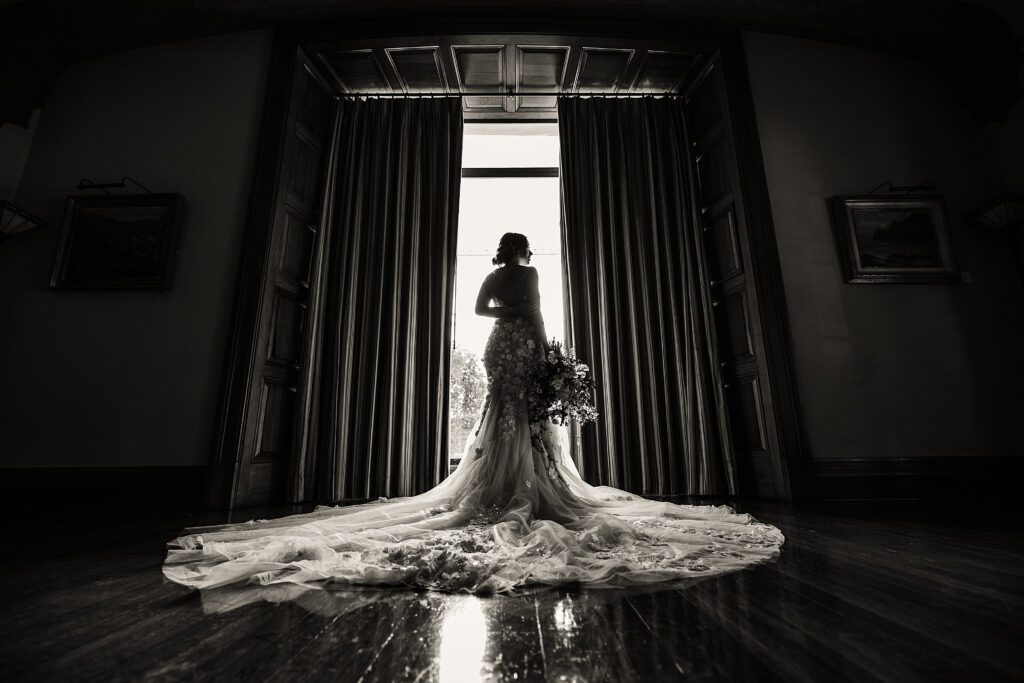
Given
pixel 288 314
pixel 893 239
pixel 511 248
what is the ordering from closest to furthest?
pixel 511 248
pixel 893 239
pixel 288 314

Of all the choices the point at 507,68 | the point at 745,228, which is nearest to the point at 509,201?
the point at 507,68

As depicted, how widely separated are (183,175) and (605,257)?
3.81 metres

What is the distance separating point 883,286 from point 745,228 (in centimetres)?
119

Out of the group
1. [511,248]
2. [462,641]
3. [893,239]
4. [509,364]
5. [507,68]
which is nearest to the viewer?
[462,641]

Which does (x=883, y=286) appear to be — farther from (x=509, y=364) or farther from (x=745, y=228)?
(x=509, y=364)

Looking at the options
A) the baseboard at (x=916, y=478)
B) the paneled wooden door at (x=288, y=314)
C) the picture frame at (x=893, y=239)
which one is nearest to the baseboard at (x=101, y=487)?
the paneled wooden door at (x=288, y=314)

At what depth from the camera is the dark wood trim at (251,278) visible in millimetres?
3303

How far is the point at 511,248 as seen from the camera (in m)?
3.05

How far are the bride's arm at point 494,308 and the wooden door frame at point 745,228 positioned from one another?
6.24 feet

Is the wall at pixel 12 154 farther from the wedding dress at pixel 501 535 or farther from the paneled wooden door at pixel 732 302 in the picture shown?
the paneled wooden door at pixel 732 302

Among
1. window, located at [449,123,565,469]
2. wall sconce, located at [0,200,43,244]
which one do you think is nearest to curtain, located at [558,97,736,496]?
window, located at [449,123,565,469]

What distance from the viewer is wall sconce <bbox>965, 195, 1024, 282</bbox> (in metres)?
3.60

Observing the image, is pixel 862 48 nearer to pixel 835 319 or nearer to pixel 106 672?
pixel 835 319

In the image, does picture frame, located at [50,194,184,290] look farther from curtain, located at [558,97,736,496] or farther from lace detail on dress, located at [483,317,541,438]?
curtain, located at [558,97,736,496]
